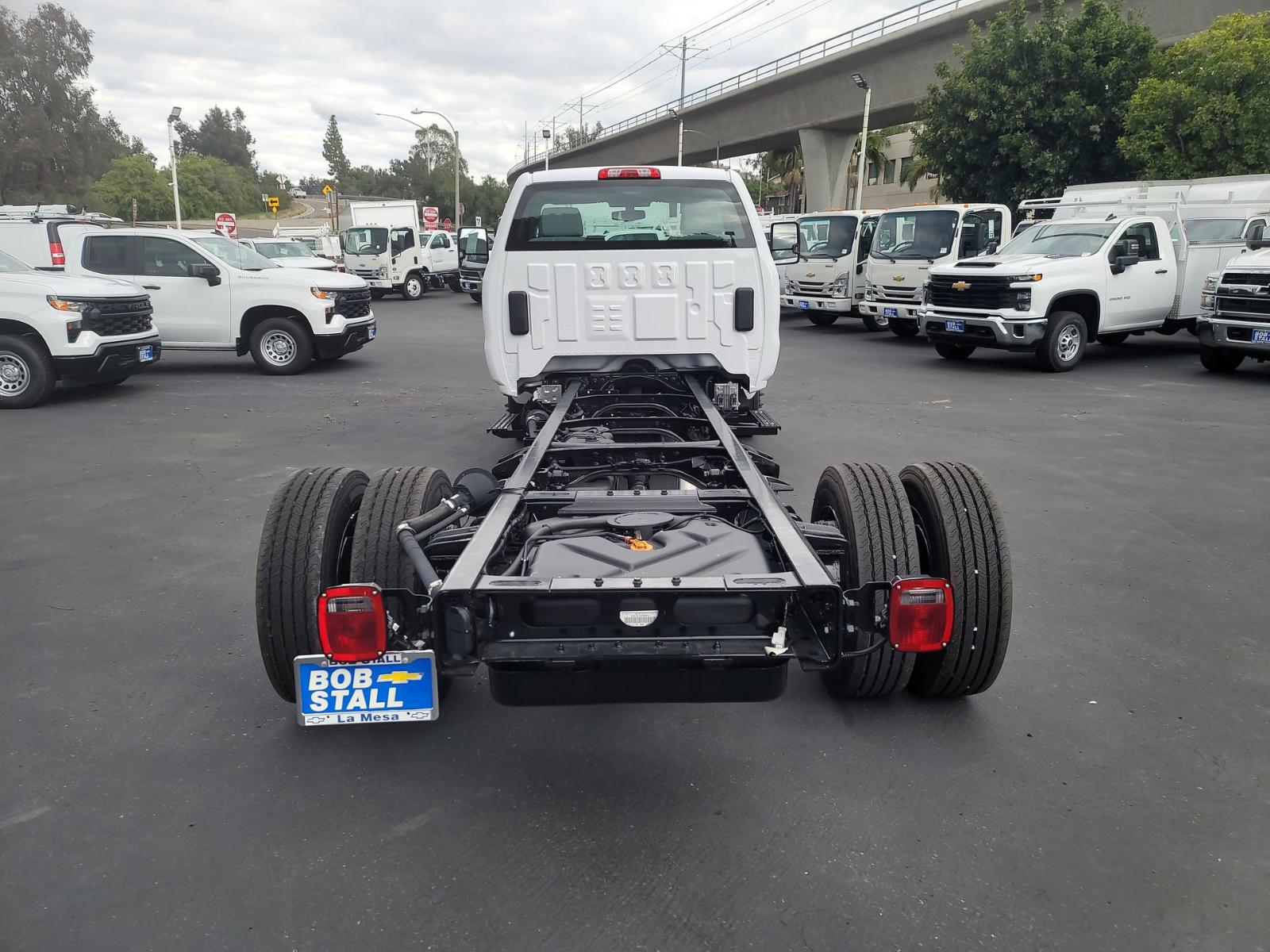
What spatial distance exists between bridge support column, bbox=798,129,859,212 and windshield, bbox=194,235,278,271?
2834 cm

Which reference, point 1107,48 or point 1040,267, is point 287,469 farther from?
point 1107,48

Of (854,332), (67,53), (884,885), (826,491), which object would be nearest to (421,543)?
(826,491)

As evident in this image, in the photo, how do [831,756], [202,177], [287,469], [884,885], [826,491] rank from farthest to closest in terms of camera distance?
1. [202,177]
2. [287,469]
3. [826,491]
4. [831,756]
5. [884,885]

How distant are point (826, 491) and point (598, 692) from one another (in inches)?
58.4

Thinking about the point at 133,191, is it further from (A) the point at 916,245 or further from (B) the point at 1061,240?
(B) the point at 1061,240

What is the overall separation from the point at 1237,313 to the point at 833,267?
23.2ft

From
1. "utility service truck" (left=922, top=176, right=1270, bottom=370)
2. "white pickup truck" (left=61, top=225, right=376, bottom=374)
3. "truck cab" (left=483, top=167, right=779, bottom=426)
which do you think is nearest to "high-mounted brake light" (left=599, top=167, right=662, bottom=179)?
"truck cab" (left=483, top=167, right=779, bottom=426)

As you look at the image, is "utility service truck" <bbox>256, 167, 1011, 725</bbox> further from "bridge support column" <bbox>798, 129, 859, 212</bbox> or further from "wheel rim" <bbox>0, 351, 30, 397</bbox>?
"bridge support column" <bbox>798, 129, 859, 212</bbox>

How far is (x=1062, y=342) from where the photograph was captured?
12711 millimetres

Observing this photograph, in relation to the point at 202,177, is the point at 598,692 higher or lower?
lower

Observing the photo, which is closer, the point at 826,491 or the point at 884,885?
the point at 884,885

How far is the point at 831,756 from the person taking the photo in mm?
3281

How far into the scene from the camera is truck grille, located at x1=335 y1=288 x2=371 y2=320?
12883 millimetres

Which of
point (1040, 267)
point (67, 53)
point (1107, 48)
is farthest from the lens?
point (67, 53)
